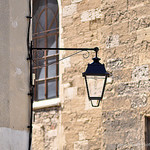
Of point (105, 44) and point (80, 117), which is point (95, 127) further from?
point (105, 44)

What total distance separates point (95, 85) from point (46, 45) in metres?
5.10

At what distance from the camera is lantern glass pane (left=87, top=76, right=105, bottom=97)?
5.99 meters

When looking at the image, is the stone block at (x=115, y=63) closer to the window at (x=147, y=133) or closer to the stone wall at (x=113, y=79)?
the stone wall at (x=113, y=79)

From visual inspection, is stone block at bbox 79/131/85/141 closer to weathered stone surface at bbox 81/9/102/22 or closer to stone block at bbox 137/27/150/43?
stone block at bbox 137/27/150/43

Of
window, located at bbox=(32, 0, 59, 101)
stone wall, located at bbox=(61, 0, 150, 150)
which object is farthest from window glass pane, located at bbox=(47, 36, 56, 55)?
stone wall, located at bbox=(61, 0, 150, 150)

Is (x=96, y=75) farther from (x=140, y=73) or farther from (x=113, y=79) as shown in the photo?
(x=113, y=79)

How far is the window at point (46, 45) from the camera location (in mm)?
10758

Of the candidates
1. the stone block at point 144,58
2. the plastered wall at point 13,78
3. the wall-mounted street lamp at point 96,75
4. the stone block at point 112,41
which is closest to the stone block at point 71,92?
the stone block at point 112,41

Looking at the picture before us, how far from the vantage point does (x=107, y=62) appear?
8945 mm

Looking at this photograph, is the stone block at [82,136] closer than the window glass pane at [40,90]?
Yes

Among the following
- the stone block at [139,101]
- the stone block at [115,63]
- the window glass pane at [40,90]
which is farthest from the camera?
the window glass pane at [40,90]

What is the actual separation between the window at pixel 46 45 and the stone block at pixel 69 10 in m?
0.66

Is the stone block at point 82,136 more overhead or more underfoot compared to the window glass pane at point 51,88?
more underfoot

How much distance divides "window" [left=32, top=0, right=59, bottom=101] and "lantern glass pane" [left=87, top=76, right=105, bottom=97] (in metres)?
4.35
